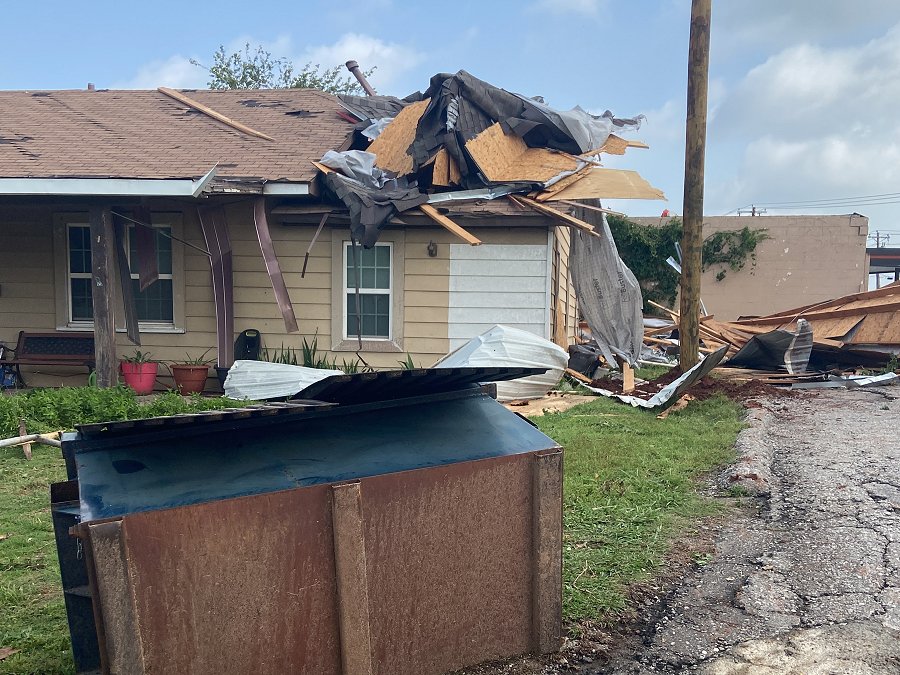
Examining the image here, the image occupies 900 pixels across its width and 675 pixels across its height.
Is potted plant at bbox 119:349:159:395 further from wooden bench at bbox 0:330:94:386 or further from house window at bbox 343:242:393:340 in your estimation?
house window at bbox 343:242:393:340

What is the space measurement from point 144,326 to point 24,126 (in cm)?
368

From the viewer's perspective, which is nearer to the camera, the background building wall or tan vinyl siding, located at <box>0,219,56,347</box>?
tan vinyl siding, located at <box>0,219,56,347</box>

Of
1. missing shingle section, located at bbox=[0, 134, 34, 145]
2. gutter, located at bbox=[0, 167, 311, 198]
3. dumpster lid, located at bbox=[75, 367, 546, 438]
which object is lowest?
dumpster lid, located at bbox=[75, 367, 546, 438]

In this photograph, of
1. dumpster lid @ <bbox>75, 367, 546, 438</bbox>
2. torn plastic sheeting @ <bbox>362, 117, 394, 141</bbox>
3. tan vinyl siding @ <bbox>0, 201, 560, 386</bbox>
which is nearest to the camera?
dumpster lid @ <bbox>75, 367, 546, 438</bbox>

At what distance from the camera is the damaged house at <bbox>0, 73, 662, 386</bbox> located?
9812 mm

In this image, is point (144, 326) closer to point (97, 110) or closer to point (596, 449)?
point (97, 110)

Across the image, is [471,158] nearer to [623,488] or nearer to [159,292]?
[159,292]

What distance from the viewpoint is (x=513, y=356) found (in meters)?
9.02

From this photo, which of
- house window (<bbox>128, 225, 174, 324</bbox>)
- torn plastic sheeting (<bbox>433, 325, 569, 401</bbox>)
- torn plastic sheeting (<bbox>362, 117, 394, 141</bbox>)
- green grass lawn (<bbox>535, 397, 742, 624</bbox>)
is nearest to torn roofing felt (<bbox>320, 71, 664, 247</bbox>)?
torn plastic sheeting (<bbox>362, 117, 394, 141</bbox>)

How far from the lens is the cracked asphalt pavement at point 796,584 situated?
2998 mm

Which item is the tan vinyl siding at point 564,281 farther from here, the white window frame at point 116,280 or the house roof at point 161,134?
the white window frame at point 116,280

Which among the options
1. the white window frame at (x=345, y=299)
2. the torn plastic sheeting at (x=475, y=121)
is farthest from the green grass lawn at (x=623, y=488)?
the torn plastic sheeting at (x=475, y=121)

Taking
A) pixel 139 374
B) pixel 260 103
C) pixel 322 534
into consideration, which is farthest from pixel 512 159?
pixel 322 534

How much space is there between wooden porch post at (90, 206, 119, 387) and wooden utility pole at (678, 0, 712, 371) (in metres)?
6.94
